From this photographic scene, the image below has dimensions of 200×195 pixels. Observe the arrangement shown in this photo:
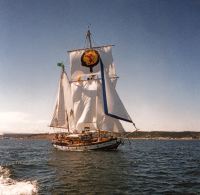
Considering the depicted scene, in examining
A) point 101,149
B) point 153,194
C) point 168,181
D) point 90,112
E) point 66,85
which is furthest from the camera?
point 66,85

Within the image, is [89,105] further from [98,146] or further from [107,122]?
[98,146]

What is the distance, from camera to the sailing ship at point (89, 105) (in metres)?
58.3

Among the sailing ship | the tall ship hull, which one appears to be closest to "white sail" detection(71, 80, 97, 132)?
the sailing ship

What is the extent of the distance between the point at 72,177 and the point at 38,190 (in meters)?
6.28

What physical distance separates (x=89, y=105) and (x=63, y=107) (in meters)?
8.97

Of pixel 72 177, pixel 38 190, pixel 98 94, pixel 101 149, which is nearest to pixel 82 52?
pixel 98 94

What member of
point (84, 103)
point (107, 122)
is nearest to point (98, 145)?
point (107, 122)

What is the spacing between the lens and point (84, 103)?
212ft

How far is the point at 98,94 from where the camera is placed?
210 ft

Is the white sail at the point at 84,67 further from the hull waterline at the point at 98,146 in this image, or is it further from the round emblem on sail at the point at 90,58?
the hull waterline at the point at 98,146

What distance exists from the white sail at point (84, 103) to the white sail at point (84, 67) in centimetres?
285

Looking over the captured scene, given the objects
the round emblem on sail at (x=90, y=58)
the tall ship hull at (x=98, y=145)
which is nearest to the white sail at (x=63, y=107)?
the round emblem on sail at (x=90, y=58)

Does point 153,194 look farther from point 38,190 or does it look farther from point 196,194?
point 38,190

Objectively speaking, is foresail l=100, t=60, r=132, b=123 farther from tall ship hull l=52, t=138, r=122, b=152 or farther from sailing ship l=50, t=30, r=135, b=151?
tall ship hull l=52, t=138, r=122, b=152
